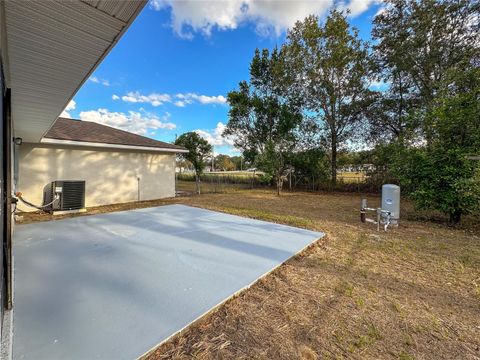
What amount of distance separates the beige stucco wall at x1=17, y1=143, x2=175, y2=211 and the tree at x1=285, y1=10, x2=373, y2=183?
9.77 m

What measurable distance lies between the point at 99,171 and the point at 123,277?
684 cm

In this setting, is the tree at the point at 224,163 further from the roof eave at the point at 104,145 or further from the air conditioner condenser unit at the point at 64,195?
the air conditioner condenser unit at the point at 64,195

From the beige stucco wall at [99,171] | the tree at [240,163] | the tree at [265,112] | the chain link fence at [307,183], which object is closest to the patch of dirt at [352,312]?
the beige stucco wall at [99,171]

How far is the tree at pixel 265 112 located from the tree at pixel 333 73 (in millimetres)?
1194

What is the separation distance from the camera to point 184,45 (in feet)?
32.8

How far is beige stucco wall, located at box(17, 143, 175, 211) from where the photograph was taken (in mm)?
6574

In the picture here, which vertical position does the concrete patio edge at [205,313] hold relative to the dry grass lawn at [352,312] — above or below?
above

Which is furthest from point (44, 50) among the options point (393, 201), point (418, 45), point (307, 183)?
point (418, 45)

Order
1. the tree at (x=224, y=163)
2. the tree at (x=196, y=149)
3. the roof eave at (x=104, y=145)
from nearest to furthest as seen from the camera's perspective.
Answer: the roof eave at (x=104, y=145)
the tree at (x=196, y=149)
the tree at (x=224, y=163)

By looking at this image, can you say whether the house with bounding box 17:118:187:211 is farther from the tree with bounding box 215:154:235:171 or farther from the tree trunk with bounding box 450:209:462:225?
the tree with bounding box 215:154:235:171

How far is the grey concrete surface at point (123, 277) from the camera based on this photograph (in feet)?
5.02

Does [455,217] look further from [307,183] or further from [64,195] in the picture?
[64,195]

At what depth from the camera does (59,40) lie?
1651mm

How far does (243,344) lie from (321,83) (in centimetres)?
1458
